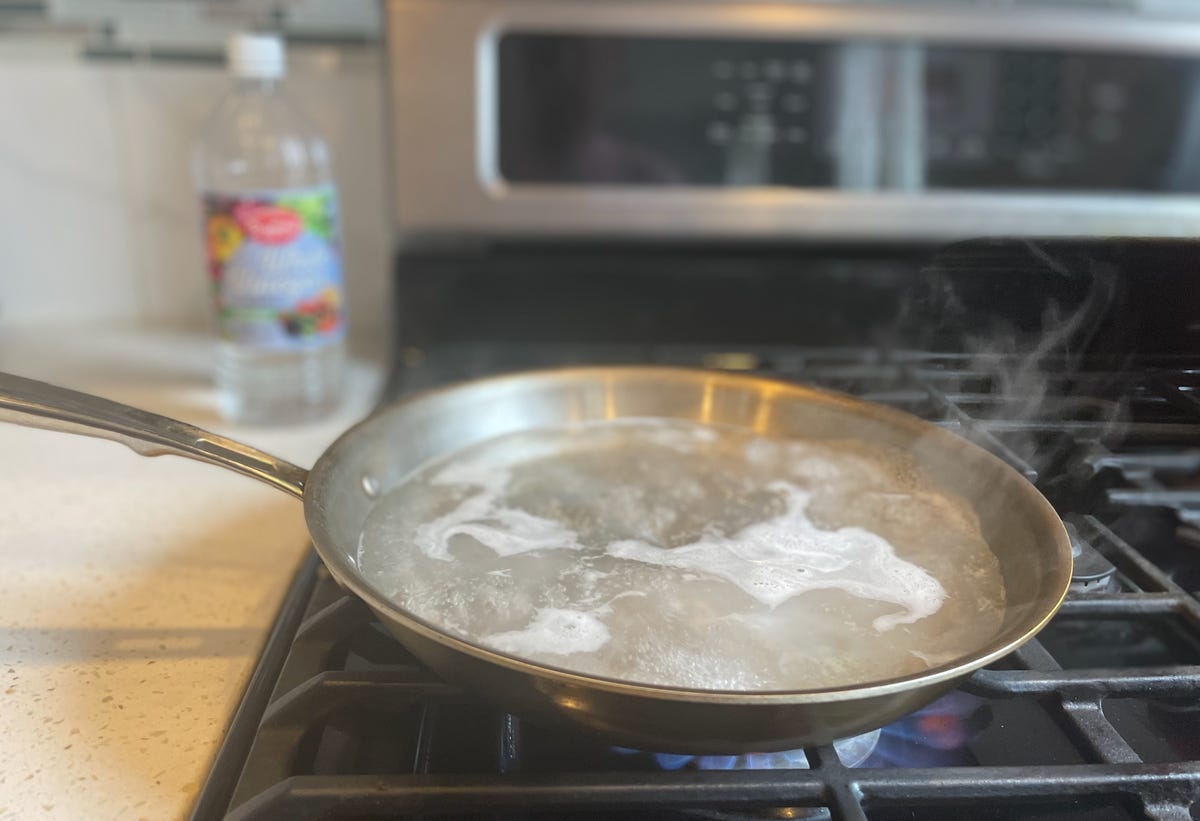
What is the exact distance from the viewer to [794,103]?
0.74m

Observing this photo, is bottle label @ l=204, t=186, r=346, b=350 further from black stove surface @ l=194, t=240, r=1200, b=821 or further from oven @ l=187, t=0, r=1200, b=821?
black stove surface @ l=194, t=240, r=1200, b=821

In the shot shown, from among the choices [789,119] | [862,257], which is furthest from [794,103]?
[862,257]

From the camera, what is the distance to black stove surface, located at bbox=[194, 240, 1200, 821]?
338mm

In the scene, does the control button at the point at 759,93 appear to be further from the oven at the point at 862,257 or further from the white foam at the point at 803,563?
the white foam at the point at 803,563

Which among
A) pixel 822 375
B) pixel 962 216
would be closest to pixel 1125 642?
pixel 822 375

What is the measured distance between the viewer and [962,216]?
772 millimetres

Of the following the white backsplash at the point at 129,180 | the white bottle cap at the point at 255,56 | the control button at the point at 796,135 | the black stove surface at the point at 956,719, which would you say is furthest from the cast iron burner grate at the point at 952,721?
the white backsplash at the point at 129,180

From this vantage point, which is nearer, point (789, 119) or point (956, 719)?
point (956, 719)

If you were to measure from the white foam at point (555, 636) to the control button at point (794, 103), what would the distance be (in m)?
0.49

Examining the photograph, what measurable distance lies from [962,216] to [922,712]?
0.48m

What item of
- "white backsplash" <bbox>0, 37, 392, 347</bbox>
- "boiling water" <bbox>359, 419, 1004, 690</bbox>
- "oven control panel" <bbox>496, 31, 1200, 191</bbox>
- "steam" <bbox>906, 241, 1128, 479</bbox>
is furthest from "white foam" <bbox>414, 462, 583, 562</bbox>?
"white backsplash" <bbox>0, 37, 392, 347</bbox>

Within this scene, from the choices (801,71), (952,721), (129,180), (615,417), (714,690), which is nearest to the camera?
(714,690)

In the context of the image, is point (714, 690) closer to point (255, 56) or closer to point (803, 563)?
point (803, 563)

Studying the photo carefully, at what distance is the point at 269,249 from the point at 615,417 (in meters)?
0.30
